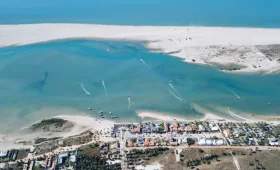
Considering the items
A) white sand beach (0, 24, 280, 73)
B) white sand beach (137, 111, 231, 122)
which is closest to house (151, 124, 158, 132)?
white sand beach (137, 111, 231, 122)

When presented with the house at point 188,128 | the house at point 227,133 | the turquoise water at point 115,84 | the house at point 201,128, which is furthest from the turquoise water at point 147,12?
the house at point 227,133

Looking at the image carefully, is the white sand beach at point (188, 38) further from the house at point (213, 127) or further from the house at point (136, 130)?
the house at point (136, 130)

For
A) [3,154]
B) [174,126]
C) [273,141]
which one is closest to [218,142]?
[174,126]

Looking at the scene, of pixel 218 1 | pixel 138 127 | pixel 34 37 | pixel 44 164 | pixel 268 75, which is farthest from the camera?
pixel 218 1

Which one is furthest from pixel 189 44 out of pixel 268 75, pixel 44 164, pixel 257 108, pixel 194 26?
pixel 44 164

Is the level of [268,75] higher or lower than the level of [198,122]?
higher

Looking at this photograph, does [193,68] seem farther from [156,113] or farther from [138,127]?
[138,127]
